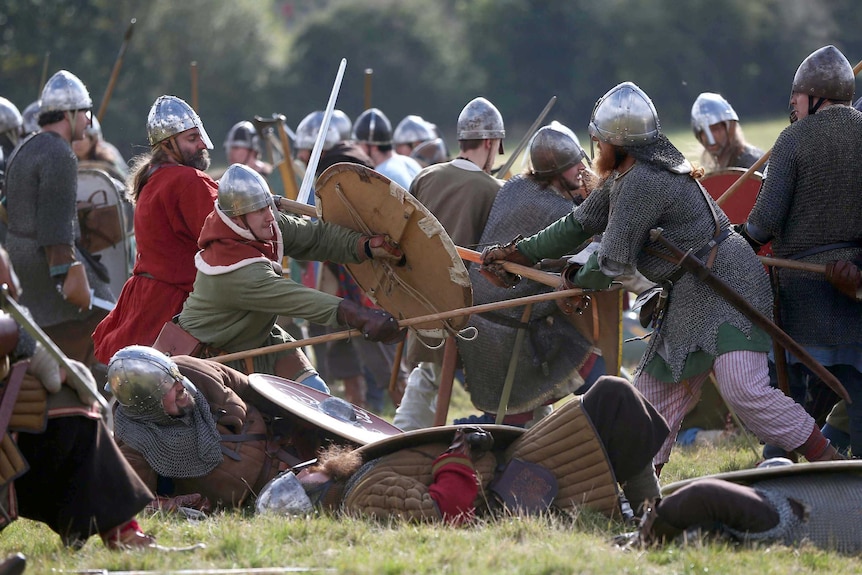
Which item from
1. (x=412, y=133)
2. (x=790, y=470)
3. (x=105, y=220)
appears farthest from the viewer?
(x=412, y=133)

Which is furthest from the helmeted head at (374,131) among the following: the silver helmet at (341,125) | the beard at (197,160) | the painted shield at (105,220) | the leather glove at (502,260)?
the leather glove at (502,260)

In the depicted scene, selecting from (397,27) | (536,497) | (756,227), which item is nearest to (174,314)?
(536,497)

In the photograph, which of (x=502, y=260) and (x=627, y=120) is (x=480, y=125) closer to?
(x=502, y=260)

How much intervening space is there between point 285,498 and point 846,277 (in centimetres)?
245

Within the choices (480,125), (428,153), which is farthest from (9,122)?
(480,125)

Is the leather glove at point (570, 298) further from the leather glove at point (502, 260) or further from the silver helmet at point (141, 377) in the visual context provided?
the silver helmet at point (141, 377)

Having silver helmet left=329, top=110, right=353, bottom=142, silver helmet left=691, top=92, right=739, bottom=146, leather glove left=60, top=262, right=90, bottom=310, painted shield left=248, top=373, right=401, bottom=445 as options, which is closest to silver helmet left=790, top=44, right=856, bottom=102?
A: painted shield left=248, top=373, right=401, bottom=445

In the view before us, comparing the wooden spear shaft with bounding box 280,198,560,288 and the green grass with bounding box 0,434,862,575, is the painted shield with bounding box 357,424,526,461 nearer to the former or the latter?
the green grass with bounding box 0,434,862,575

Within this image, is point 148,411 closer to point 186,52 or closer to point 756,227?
point 756,227

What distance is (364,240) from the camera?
6.21m

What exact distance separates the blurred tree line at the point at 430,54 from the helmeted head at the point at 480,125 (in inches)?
896

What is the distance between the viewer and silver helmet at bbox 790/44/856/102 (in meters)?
5.79

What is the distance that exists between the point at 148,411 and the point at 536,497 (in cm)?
151

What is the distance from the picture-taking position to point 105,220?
8.21 metres
